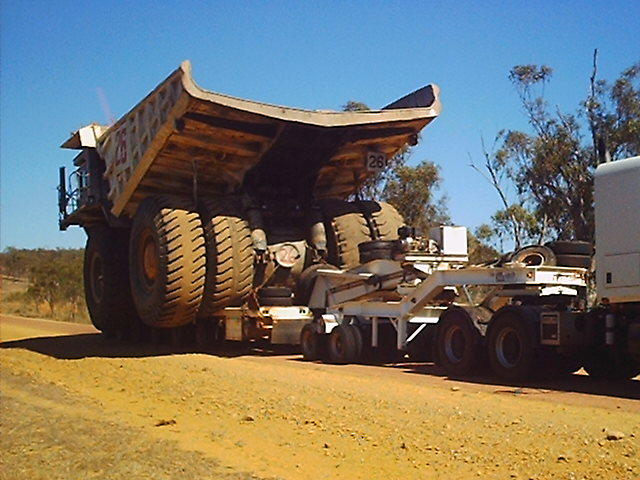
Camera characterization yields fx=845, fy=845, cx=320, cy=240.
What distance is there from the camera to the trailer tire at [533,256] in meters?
12.6

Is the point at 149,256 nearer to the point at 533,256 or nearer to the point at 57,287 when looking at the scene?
the point at 533,256

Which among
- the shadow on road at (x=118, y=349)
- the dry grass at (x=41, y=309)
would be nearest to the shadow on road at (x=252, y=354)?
the shadow on road at (x=118, y=349)

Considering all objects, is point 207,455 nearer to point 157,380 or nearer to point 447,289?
Result: point 157,380

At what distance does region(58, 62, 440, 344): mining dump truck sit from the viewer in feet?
54.4

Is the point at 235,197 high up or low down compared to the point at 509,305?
up

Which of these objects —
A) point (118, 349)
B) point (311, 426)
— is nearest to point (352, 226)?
point (118, 349)

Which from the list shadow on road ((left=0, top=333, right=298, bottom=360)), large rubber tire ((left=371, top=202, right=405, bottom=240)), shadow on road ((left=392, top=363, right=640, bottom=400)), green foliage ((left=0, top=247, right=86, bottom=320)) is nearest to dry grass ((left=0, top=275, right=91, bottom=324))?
green foliage ((left=0, top=247, right=86, bottom=320))

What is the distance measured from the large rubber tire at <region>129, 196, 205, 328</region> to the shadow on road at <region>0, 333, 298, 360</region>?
99 cm

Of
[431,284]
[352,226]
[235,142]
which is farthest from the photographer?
[352,226]

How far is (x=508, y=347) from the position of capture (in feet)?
40.2

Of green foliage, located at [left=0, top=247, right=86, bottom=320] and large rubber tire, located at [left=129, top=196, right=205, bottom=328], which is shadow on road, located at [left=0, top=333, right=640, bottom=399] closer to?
large rubber tire, located at [left=129, top=196, right=205, bottom=328]

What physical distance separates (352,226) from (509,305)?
7315 mm

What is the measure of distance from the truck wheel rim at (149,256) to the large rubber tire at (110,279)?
143 inches

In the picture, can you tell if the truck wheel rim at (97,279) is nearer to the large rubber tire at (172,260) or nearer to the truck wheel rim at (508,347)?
the large rubber tire at (172,260)
